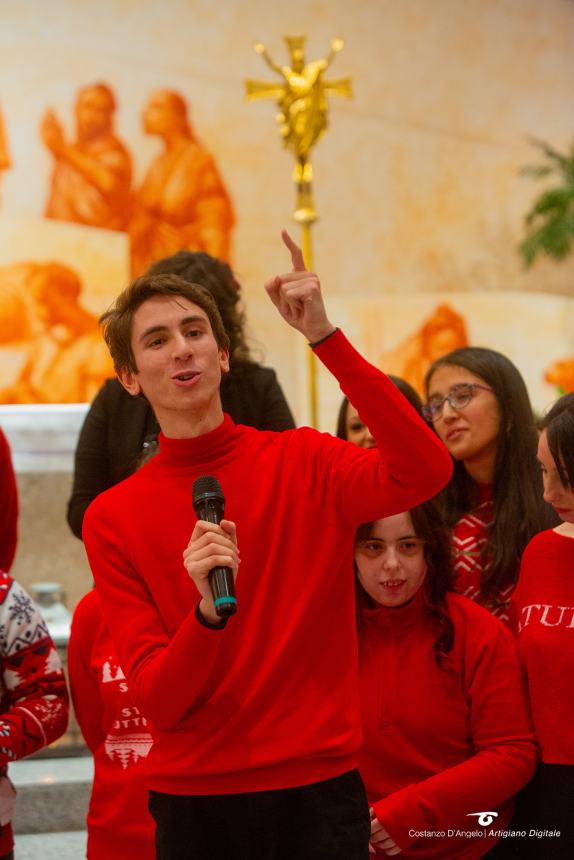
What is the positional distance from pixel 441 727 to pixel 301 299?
1.21 metres

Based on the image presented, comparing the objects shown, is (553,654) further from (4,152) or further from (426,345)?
(426,345)

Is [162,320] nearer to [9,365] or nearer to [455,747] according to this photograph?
[455,747]

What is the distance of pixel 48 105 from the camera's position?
28.0ft

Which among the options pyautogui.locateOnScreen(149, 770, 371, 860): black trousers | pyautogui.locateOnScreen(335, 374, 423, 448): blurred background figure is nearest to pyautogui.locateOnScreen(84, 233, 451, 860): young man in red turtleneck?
pyautogui.locateOnScreen(149, 770, 371, 860): black trousers

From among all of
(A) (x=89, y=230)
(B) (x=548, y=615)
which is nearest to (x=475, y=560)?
(B) (x=548, y=615)

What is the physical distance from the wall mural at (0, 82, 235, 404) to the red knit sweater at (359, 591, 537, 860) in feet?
19.1

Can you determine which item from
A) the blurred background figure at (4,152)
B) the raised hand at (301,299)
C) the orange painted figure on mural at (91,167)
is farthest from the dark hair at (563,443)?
the blurred background figure at (4,152)

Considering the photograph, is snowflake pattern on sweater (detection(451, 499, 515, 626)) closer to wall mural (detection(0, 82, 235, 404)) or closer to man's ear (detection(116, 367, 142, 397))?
man's ear (detection(116, 367, 142, 397))

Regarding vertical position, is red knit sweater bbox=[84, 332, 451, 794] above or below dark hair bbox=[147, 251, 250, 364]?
below

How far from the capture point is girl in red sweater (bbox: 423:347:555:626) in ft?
9.73

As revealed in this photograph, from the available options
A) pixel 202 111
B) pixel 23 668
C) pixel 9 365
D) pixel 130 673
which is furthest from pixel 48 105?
pixel 130 673

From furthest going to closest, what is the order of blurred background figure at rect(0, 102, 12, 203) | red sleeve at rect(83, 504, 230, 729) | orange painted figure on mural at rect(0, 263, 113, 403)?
blurred background figure at rect(0, 102, 12, 203) → orange painted figure on mural at rect(0, 263, 113, 403) → red sleeve at rect(83, 504, 230, 729)

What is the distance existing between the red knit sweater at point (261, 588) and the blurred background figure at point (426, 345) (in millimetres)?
7185

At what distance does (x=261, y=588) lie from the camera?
196 centimetres
